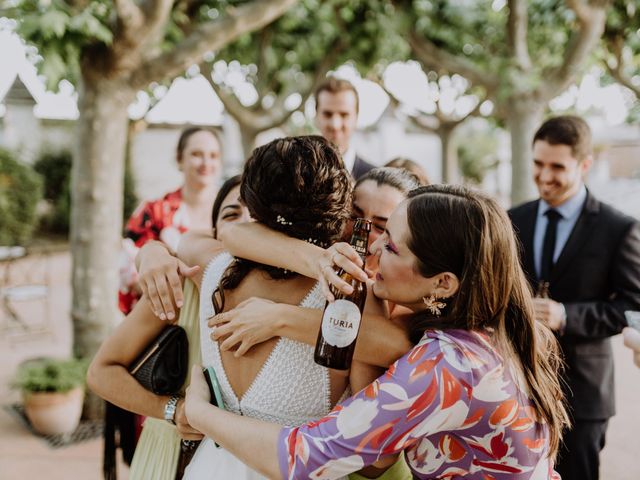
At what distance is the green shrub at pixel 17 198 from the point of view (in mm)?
14969

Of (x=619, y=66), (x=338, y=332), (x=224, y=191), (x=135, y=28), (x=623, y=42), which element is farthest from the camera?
(x=619, y=66)

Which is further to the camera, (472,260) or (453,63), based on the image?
(453,63)

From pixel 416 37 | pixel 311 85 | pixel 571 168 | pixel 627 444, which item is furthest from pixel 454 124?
pixel 571 168

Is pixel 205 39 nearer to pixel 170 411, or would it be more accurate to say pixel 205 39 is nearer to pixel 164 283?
pixel 164 283

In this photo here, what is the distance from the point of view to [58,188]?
18.9m

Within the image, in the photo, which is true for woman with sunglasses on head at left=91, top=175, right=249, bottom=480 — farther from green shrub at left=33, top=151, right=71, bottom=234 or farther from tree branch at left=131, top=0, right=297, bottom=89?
green shrub at left=33, top=151, right=71, bottom=234

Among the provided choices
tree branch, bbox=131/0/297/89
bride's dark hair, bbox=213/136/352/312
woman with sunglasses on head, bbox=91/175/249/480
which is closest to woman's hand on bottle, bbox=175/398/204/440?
woman with sunglasses on head, bbox=91/175/249/480

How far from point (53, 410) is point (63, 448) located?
0.34 m

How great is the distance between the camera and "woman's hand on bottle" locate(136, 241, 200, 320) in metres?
1.78

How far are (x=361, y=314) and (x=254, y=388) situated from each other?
14.9 inches

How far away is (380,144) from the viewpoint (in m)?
34.1

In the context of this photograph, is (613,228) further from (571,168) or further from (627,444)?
(627,444)

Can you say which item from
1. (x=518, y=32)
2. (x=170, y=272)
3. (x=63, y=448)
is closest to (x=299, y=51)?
(x=518, y=32)

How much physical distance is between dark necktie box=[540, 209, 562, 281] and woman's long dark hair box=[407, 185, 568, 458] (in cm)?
151
